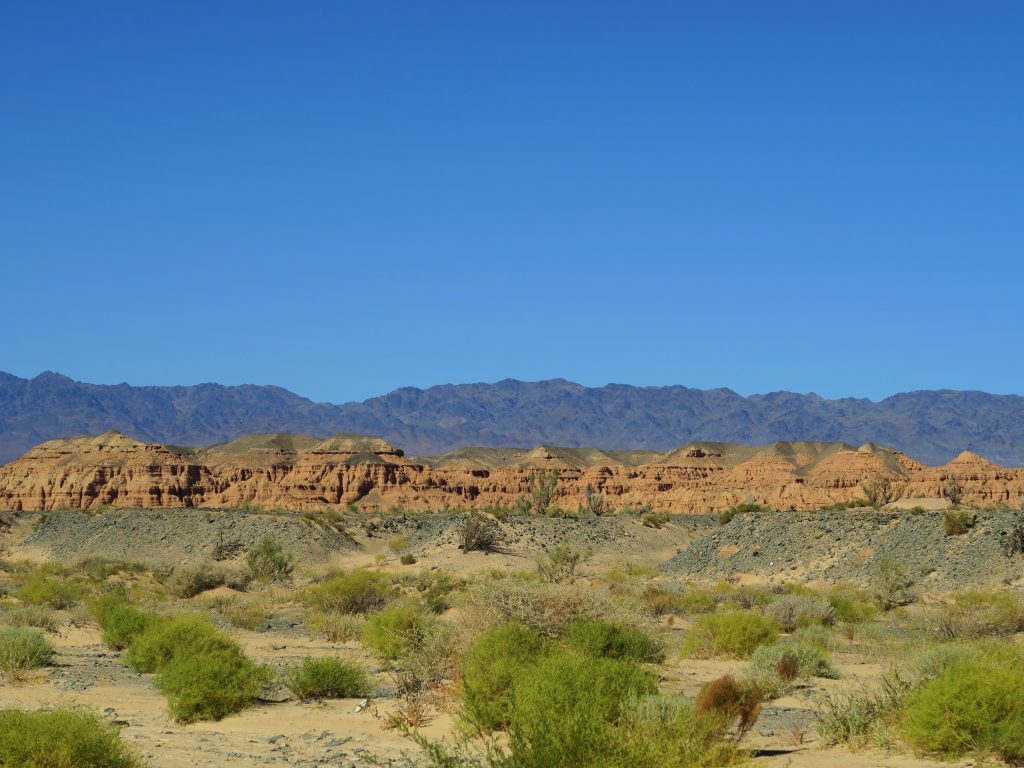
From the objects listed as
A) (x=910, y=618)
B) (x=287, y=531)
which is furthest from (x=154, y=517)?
(x=910, y=618)

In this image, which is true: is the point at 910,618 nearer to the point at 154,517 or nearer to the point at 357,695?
the point at 357,695

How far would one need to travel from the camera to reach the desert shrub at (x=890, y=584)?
3181 cm

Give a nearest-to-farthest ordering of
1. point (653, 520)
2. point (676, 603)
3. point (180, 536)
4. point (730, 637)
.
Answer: point (730, 637)
point (676, 603)
point (180, 536)
point (653, 520)

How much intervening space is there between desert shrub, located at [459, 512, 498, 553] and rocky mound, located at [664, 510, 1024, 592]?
30.1 feet

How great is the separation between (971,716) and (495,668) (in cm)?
512

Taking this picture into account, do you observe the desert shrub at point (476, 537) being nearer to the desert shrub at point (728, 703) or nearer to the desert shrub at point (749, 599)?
the desert shrub at point (749, 599)

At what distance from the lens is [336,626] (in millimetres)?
24984

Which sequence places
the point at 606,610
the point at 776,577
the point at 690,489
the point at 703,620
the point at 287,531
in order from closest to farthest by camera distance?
the point at 606,610, the point at 703,620, the point at 776,577, the point at 287,531, the point at 690,489

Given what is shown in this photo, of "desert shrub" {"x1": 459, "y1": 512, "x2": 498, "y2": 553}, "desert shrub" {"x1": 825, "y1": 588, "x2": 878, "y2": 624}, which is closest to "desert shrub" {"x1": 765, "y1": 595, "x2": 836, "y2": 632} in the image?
"desert shrub" {"x1": 825, "y1": 588, "x2": 878, "y2": 624}

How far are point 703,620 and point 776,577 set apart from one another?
826 inches

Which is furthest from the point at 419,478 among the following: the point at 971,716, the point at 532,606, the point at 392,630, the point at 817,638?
the point at 971,716

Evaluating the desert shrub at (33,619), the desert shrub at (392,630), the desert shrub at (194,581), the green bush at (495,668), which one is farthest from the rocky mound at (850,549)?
the desert shrub at (33,619)

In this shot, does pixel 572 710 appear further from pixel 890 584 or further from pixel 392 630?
pixel 890 584

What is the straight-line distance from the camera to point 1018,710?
11.0 meters
